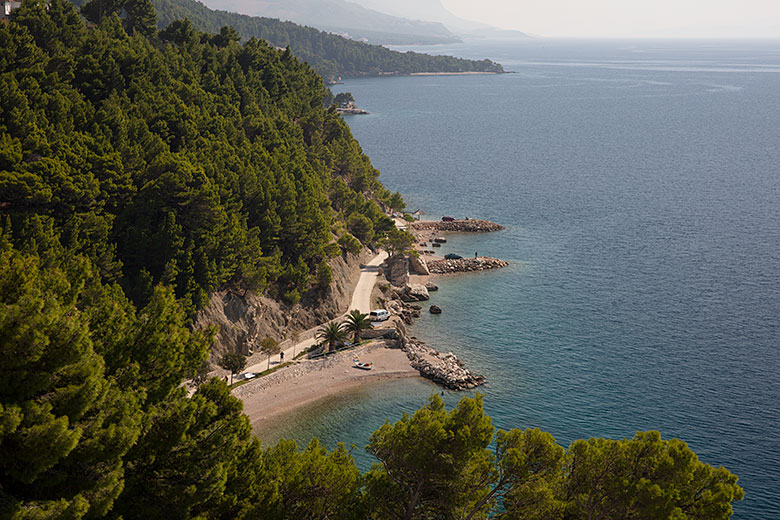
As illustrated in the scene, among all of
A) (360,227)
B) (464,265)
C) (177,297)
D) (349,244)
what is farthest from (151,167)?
(464,265)

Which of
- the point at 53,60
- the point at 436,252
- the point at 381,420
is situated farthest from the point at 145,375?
the point at 436,252

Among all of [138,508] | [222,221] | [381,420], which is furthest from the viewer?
[222,221]

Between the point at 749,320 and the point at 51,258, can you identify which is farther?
the point at 749,320

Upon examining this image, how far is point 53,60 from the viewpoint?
7694cm

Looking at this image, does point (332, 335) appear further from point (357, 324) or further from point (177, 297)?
point (177, 297)

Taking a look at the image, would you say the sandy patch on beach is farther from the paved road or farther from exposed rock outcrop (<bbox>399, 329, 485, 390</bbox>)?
the paved road

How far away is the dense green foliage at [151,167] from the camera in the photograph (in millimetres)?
62625

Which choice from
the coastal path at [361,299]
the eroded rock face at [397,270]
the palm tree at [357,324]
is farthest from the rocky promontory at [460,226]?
the palm tree at [357,324]

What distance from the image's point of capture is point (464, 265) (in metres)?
102

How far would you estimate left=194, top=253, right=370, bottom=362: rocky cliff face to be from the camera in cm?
7031

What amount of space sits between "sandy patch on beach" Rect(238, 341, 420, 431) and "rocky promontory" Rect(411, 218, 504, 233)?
47.6 meters

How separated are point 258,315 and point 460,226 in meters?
53.3

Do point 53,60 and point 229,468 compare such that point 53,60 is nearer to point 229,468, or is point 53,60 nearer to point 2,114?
point 2,114

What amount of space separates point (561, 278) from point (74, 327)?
262 feet
